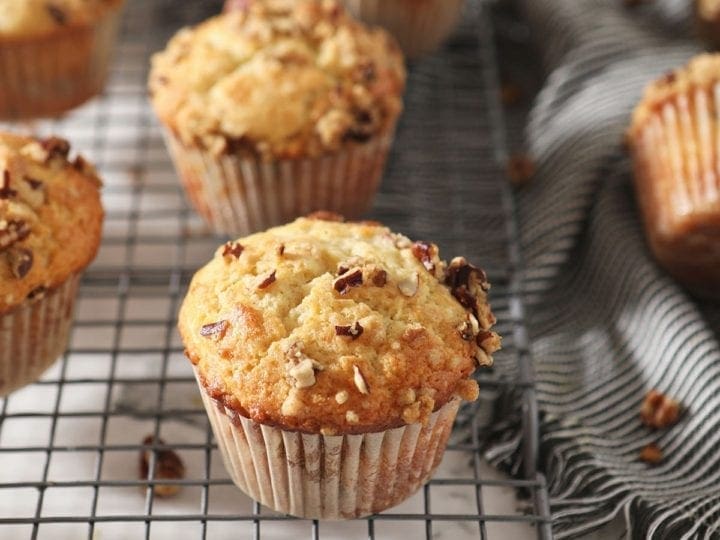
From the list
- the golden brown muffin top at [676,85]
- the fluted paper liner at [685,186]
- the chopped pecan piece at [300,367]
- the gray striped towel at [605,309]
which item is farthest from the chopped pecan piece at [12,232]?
the golden brown muffin top at [676,85]

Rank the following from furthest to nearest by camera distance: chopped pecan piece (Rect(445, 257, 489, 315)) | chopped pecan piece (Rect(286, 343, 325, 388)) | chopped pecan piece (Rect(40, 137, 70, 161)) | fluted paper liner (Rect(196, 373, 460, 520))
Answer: chopped pecan piece (Rect(40, 137, 70, 161)), chopped pecan piece (Rect(445, 257, 489, 315)), fluted paper liner (Rect(196, 373, 460, 520)), chopped pecan piece (Rect(286, 343, 325, 388))

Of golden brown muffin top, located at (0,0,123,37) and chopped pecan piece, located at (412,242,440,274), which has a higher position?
chopped pecan piece, located at (412,242,440,274)

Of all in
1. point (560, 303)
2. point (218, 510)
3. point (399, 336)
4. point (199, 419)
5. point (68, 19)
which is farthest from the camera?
point (68, 19)

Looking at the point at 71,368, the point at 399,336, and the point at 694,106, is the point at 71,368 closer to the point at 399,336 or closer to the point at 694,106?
the point at 399,336

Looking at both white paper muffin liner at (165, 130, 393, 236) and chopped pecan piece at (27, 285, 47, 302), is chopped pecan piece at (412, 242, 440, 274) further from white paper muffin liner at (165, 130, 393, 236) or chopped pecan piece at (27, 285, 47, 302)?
chopped pecan piece at (27, 285, 47, 302)

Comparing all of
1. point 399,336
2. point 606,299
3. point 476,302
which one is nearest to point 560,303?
point 606,299

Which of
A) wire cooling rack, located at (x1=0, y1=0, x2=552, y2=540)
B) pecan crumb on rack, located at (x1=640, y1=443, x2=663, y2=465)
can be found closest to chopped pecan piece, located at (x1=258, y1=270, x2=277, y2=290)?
wire cooling rack, located at (x1=0, y1=0, x2=552, y2=540)

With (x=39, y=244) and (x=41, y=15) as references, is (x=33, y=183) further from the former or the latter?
(x=41, y=15)
